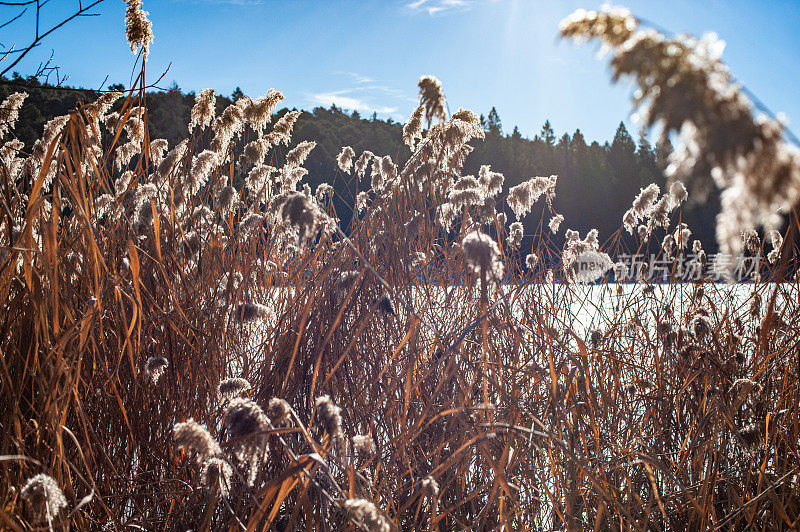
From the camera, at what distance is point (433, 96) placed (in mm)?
1570

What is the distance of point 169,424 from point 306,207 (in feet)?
2.58

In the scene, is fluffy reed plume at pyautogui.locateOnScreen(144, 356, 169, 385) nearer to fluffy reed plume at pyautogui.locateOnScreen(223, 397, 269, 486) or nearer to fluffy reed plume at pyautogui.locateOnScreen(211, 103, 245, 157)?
fluffy reed plume at pyautogui.locateOnScreen(223, 397, 269, 486)

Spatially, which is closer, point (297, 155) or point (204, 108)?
point (204, 108)

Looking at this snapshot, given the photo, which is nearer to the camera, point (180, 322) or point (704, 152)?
point (704, 152)

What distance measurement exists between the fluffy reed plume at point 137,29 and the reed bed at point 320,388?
0.79 ft

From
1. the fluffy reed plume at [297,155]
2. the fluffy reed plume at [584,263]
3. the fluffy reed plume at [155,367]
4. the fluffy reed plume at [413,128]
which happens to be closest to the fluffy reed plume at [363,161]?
the fluffy reed plume at [297,155]

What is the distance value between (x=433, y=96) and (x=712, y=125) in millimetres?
1286

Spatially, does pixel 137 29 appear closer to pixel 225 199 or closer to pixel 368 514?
pixel 225 199

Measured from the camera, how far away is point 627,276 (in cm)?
282

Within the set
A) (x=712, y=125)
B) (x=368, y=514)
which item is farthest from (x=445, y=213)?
(x=712, y=125)

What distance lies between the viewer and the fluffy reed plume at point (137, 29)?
1.57m

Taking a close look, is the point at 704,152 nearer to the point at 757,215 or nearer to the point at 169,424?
the point at 757,215

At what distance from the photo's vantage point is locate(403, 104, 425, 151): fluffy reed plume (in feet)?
7.75

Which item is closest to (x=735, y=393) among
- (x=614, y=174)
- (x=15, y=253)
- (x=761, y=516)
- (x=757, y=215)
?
(x=761, y=516)
